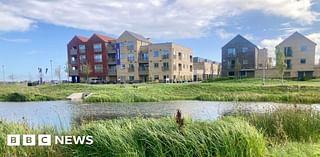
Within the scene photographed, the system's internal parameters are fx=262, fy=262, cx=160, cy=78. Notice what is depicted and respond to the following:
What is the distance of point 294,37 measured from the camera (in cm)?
5044

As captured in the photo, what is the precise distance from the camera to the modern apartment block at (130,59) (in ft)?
175

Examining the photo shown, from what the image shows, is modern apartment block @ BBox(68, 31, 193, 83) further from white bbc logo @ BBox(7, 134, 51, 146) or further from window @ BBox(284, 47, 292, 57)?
white bbc logo @ BBox(7, 134, 51, 146)

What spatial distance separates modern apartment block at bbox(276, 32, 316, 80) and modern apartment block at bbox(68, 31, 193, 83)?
19943 mm

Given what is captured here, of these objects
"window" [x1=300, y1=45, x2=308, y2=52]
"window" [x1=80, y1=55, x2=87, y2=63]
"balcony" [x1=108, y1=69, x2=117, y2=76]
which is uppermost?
"window" [x1=300, y1=45, x2=308, y2=52]

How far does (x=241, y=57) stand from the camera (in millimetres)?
55406

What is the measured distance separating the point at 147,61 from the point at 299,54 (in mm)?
29487

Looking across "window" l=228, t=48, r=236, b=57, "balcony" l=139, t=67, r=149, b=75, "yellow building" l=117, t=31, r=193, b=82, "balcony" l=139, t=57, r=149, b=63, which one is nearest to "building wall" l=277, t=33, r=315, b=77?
"window" l=228, t=48, r=236, b=57

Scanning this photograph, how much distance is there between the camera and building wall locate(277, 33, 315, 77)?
48719 mm

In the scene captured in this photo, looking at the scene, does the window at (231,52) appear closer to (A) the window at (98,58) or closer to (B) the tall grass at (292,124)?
(A) the window at (98,58)

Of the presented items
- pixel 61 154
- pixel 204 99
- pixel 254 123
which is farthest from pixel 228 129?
pixel 204 99

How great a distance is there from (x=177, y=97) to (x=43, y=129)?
21780mm

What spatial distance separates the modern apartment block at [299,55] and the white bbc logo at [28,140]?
5035 cm

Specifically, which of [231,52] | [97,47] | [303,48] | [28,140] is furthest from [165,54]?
[28,140]

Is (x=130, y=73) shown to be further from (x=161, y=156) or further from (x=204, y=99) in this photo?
(x=161, y=156)
